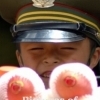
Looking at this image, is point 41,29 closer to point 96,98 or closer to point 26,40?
point 26,40

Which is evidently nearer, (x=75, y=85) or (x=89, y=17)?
(x=75, y=85)

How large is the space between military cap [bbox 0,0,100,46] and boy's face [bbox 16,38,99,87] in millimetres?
25

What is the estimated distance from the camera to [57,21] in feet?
3.76

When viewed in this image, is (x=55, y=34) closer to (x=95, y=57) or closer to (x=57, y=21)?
(x=57, y=21)

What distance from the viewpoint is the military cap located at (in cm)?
112

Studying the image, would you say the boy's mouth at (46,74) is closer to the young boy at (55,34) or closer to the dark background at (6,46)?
the young boy at (55,34)

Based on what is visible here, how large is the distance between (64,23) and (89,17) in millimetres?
108

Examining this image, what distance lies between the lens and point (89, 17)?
1.20 meters

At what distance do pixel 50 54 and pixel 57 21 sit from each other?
0.12m

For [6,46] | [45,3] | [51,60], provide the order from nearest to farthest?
[51,60] < [45,3] < [6,46]

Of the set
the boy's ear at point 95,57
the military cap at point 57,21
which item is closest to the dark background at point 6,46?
the military cap at point 57,21

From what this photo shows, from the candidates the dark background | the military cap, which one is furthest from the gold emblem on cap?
the dark background

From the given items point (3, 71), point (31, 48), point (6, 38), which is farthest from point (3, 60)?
point (3, 71)

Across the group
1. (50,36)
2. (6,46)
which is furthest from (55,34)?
(6,46)
